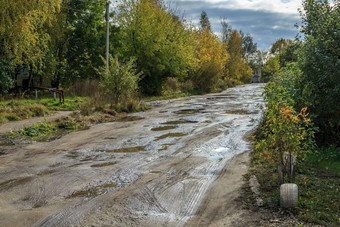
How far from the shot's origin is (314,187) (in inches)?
235

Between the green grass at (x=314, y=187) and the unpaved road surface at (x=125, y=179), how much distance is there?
557mm

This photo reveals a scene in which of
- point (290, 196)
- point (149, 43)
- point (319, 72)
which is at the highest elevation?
point (149, 43)

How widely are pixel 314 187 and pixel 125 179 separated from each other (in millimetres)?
3472

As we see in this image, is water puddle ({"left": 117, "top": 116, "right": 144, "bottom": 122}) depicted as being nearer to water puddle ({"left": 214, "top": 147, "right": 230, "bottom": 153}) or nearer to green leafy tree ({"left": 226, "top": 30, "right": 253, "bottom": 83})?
water puddle ({"left": 214, "top": 147, "right": 230, "bottom": 153})

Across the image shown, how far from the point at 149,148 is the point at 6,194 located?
4.36 metres

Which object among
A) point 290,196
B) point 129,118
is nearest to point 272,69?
Answer: point 129,118

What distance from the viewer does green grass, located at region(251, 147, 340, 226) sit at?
487cm

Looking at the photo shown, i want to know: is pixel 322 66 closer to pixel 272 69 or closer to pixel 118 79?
pixel 272 69

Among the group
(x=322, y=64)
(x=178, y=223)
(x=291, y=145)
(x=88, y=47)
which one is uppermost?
(x=88, y=47)

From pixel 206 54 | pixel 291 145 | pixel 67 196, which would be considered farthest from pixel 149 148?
pixel 206 54

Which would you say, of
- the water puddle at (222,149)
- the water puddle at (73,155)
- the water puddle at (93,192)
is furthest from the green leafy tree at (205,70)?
the water puddle at (93,192)

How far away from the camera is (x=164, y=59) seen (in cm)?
3053

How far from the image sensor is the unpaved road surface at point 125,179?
5016 mm

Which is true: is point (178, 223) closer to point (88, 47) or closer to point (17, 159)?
point (17, 159)
